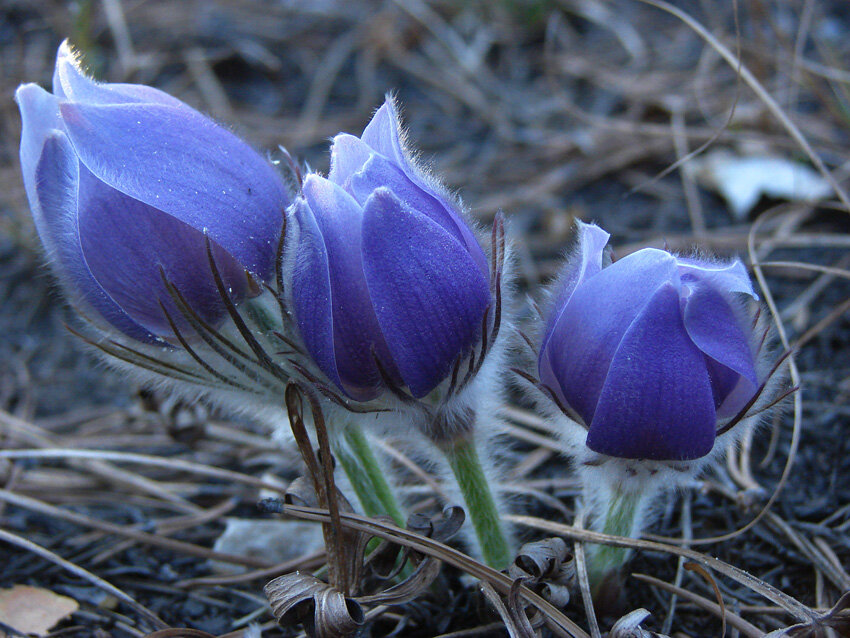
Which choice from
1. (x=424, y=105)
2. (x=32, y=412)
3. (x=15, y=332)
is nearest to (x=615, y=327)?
(x=32, y=412)

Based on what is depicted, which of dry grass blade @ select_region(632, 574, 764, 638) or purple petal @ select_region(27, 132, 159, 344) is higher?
purple petal @ select_region(27, 132, 159, 344)

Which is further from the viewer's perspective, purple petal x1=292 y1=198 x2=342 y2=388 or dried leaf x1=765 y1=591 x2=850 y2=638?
dried leaf x1=765 y1=591 x2=850 y2=638

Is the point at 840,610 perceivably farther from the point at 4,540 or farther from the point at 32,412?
the point at 32,412

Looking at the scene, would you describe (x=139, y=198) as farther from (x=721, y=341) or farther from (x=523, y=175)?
(x=523, y=175)

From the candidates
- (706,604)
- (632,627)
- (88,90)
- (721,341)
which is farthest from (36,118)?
(706,604)

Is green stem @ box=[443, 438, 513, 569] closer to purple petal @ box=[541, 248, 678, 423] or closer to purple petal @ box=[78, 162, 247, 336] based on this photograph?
purple petal @ box=[541, 248, 678, 423]

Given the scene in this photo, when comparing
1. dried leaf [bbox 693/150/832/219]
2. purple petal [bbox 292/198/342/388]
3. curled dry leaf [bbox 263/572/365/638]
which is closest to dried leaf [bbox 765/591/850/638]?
curled dry leaf [bbox 263/572/365/638]
